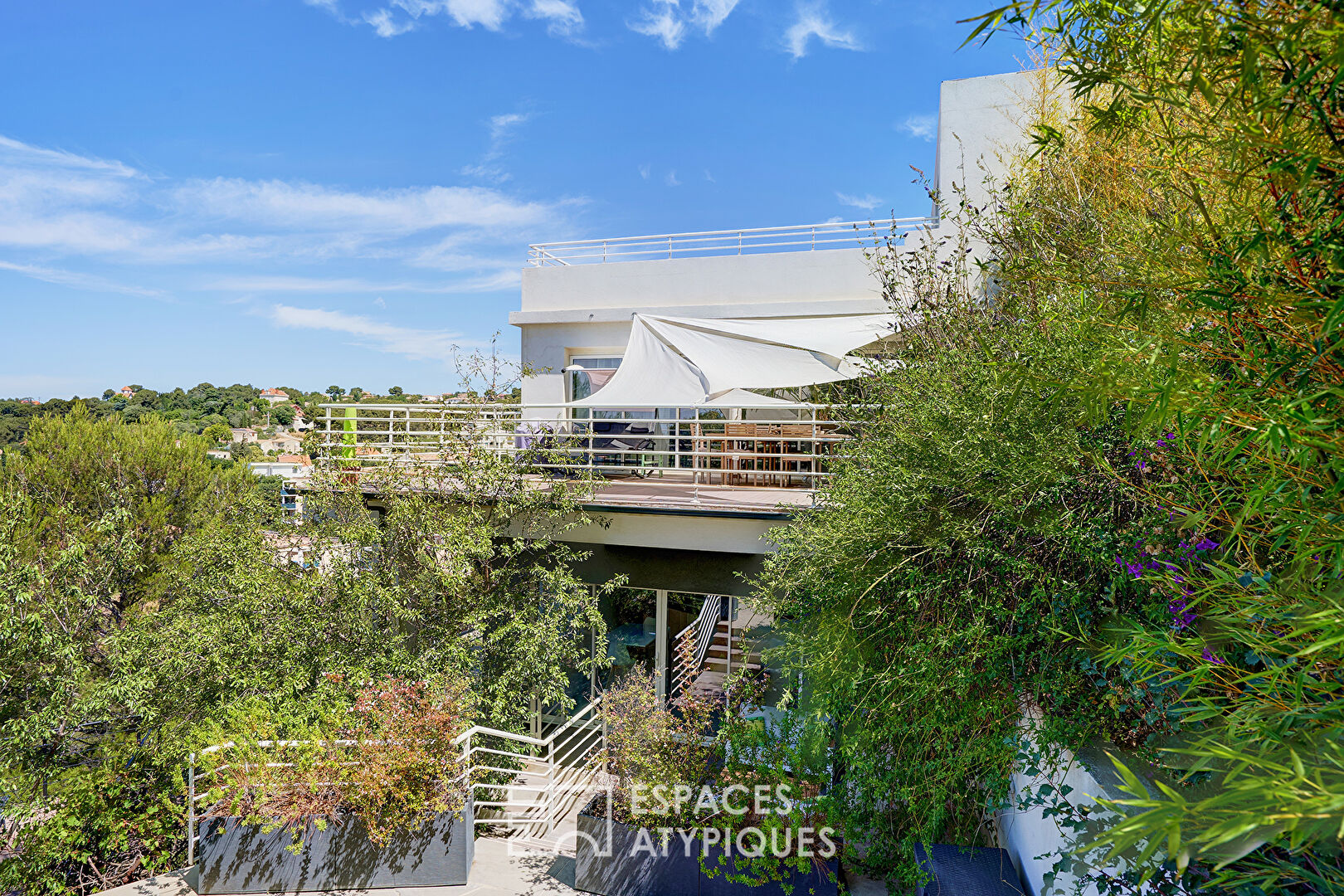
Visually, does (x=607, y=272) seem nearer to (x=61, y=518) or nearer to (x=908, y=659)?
(x=61, y=518)

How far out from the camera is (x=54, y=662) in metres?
8.05

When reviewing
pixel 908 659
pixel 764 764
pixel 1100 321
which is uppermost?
pixel 1100 321

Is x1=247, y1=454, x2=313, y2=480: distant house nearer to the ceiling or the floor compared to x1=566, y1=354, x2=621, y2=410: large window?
nearer to the floor

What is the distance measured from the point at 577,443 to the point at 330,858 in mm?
5662

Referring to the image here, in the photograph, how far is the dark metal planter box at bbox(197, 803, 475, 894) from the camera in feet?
19.4

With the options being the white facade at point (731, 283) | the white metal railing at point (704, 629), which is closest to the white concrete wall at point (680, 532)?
the white metal railing at point (704, 629)

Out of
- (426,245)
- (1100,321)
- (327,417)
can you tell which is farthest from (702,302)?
(426,245)

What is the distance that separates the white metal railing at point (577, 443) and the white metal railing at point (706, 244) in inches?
121

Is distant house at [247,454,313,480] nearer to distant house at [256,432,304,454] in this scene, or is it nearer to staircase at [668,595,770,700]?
distant house at [256,432,304,454]

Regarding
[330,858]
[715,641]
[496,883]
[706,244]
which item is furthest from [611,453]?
[706,244]

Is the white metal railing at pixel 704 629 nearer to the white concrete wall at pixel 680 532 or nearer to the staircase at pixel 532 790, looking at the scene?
Result: the white concrete wall at pixel 680 532

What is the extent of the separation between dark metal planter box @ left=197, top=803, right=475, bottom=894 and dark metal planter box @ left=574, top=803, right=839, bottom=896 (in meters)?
1.04

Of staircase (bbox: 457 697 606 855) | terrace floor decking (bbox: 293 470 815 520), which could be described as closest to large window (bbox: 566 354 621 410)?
terrace floor decking (bbox: 293 470 815 520)

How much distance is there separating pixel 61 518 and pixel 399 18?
11.0m
